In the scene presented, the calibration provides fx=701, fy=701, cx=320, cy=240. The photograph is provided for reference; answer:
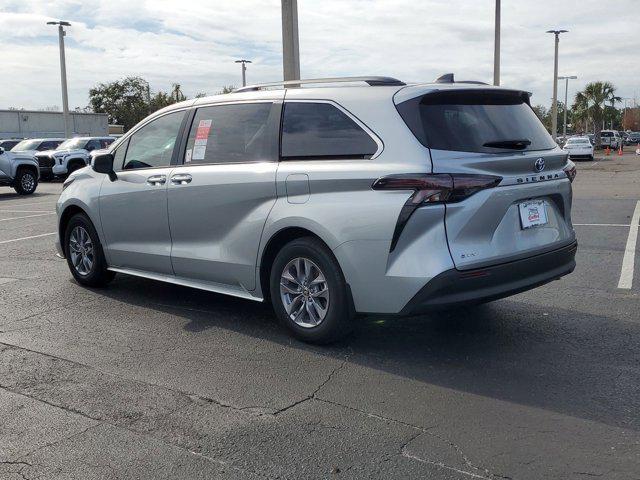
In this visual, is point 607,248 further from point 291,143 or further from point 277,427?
point 277,427

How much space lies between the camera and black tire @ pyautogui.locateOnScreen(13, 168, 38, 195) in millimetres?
20078

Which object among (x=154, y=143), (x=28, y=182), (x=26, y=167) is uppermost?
(x=154, y=143)

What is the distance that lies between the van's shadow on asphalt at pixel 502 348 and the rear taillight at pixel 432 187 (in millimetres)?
843

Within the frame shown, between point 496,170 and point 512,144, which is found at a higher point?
point 512,144

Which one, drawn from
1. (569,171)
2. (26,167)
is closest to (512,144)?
(569,171)

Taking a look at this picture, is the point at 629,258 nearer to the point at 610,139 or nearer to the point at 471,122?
the point at 471,122

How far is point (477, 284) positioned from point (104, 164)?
12.2 ft

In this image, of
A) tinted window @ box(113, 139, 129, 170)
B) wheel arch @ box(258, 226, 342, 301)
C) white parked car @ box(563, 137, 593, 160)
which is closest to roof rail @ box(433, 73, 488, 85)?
wheel arch @ box(258, 226, 342, 301)

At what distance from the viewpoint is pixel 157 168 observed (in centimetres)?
612

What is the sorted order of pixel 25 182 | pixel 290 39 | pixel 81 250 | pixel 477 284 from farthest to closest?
1. pixel 25 182
2. pixel 290 39
3. pixel 81 250
4. pixel 477 284

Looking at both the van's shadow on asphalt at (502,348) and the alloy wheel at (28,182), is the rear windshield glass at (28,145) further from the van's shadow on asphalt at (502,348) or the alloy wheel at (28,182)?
the van's shadow on asphalt at (502,348)

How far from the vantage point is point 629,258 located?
8.13 metres

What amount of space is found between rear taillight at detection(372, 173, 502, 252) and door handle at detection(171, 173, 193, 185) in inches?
79.1

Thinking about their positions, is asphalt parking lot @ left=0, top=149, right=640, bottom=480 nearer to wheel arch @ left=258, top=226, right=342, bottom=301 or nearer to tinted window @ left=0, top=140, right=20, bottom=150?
wheel arch @ left=258, top=226, right=342, bottom=301
